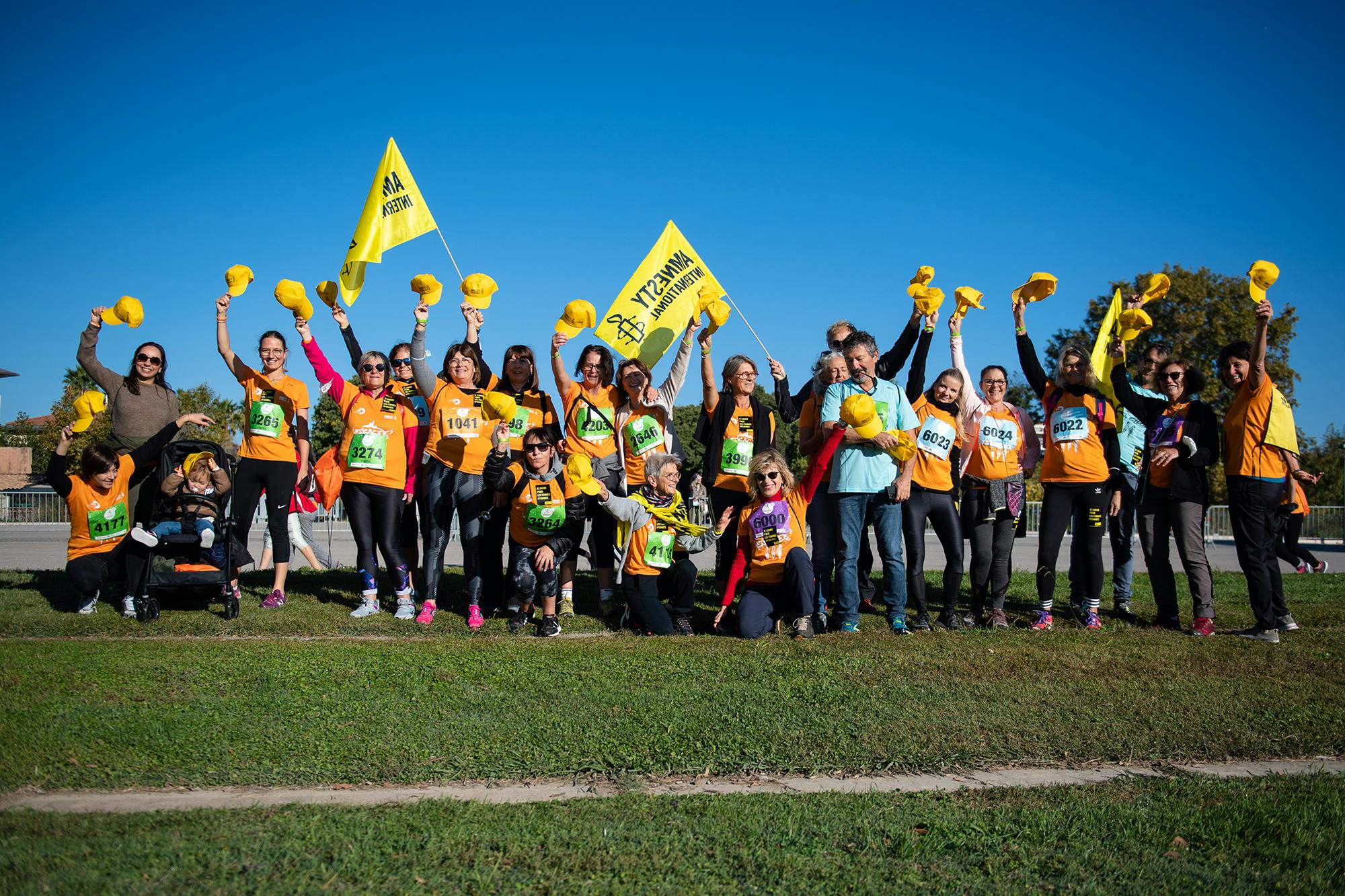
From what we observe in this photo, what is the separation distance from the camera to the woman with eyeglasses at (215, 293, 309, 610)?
7.89 metres

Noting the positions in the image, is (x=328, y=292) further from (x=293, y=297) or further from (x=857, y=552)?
(x=857, y=552)

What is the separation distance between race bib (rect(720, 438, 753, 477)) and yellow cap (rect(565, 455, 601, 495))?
1084 millimetres

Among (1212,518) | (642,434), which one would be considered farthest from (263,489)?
(1212,518)

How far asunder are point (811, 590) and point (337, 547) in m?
13.3

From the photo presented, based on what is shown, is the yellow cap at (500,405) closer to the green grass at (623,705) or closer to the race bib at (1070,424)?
the green grass at (623,705)

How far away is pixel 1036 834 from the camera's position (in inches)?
137

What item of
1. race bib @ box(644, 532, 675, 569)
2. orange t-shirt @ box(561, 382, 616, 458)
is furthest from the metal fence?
race bib @ box(644, 532, 675, 569)

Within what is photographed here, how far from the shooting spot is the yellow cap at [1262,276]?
682 cm

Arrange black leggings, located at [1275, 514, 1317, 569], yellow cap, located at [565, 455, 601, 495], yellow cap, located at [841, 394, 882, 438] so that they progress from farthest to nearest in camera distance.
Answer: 1. black leggings, located at [1275, 514, 1317, 569]
2. yellow cap, located at [565, 455, 601, 495]
3. yellow cap, located at [841, 394, 882, 438]

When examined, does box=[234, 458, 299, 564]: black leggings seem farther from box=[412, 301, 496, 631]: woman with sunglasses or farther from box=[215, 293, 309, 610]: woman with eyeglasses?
box=[412, 301, 496, 631]: woman with sunglasses

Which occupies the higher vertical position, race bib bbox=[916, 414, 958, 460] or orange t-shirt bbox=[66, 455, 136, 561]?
race bib bbox=[916, 414, 958, 460]

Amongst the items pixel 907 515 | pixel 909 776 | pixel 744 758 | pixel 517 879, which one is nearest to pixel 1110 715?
pixel 909 776

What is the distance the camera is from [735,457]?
25.3 ft

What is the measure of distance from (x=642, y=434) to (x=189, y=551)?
3.75 metres
